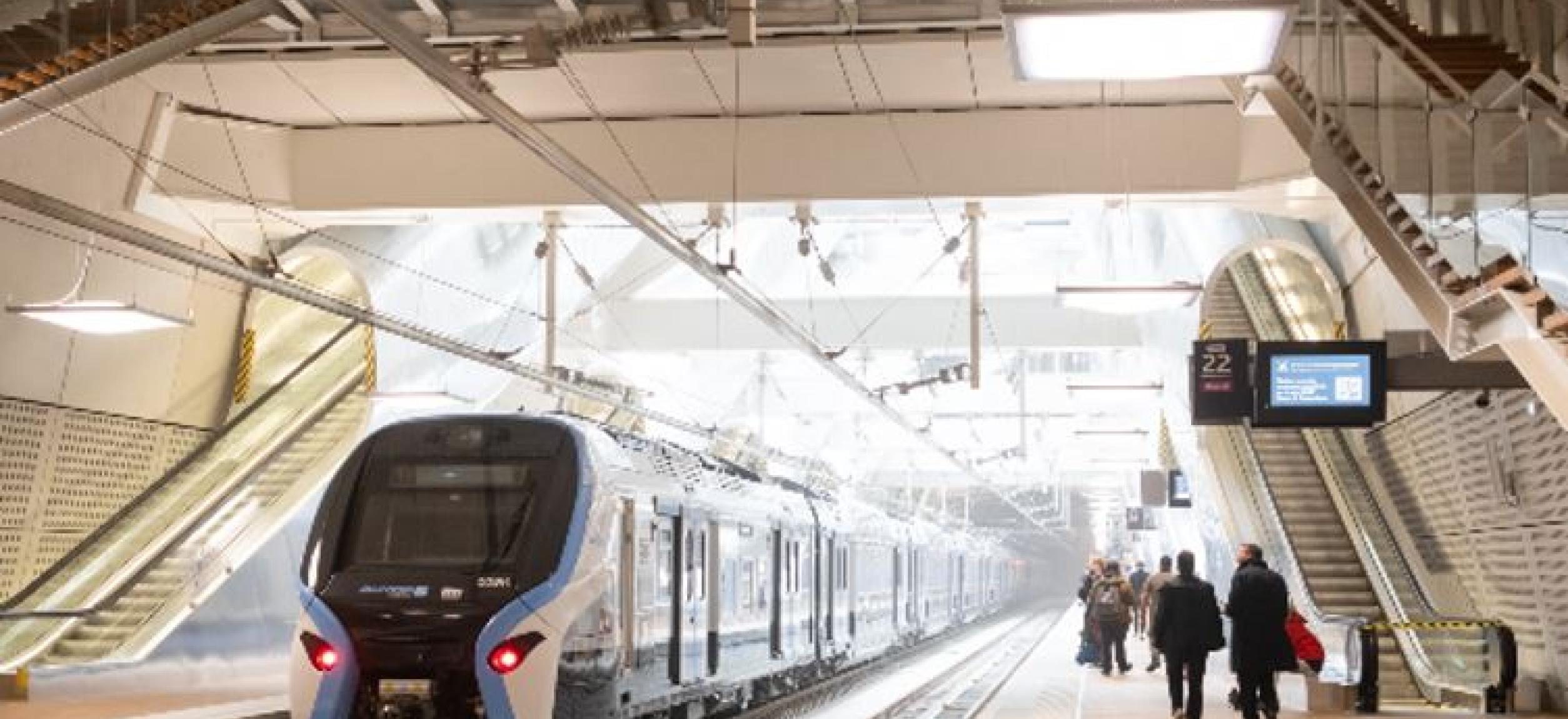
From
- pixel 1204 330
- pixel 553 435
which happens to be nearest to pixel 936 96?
pixel 1204 330

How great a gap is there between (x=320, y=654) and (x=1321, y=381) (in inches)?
341

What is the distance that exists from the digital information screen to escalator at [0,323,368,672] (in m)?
11.1

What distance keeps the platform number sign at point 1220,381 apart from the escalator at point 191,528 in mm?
10486

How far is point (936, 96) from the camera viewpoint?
2189cm

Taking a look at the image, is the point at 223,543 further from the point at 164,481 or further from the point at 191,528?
the point at 164,481

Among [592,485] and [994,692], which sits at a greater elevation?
[592,485]

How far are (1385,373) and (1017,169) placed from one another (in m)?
5.36

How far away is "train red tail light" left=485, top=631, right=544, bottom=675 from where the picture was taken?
43.8 ft

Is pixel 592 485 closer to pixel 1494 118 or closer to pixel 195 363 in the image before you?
pixel 1494 118

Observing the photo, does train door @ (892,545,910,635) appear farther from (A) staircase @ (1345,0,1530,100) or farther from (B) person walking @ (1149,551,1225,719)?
(A) staircase @ (1345,0,1530,100)

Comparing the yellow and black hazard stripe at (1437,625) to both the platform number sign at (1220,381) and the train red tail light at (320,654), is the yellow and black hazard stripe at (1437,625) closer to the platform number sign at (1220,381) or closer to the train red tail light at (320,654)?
the platform number sign at (1220,381)

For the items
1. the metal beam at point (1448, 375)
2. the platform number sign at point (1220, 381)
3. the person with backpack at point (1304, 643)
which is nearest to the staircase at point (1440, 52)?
the metal beam at point (1448, 375)

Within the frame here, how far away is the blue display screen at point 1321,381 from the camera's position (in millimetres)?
→ 17922

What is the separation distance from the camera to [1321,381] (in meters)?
18.0
